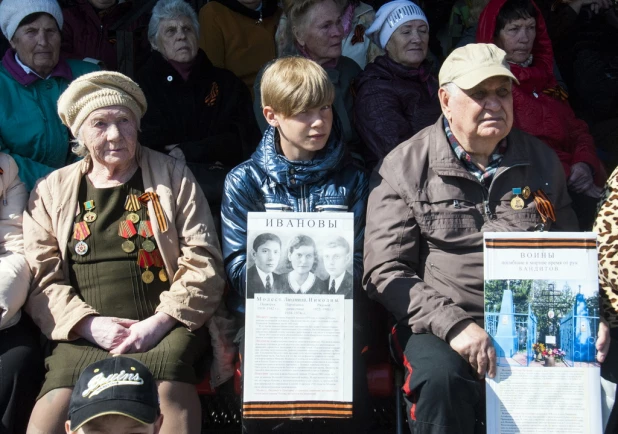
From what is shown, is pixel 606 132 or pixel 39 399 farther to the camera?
pixel 606 132

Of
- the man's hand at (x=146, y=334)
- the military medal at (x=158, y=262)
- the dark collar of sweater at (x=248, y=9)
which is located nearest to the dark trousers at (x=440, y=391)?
the man's hand at (x=146, y=334)

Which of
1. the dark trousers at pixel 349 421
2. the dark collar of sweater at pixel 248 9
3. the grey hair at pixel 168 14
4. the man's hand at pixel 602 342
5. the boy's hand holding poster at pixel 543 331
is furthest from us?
the dark collar of sweater at pixel 248 9

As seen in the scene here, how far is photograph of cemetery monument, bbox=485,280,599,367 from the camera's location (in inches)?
148

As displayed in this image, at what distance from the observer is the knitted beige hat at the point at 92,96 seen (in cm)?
450

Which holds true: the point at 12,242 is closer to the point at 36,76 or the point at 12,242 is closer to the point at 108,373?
the point at 36,76

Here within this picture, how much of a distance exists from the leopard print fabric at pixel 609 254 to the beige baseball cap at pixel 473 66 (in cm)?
72

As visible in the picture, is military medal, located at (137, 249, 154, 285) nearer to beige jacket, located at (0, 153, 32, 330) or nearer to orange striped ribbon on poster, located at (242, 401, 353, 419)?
beige jacket, located at (0, 153, 32, 330)

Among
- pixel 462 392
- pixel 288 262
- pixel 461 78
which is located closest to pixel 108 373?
pixel 288 262

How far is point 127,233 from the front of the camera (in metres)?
4.43

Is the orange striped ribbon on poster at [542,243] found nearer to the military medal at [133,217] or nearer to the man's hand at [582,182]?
the man's hand at [582,182]

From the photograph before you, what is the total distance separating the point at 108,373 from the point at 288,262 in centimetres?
100

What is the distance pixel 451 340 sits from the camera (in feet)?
12.7

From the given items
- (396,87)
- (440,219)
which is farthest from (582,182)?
(440,219)

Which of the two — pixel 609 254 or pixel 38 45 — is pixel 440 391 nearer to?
pixel 609 254
